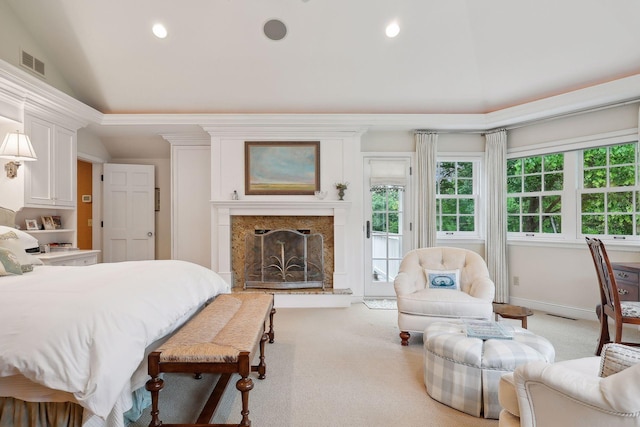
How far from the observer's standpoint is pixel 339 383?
238cm

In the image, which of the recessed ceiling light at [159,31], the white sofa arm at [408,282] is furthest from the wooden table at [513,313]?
the recessed ceiling light at [159,31]

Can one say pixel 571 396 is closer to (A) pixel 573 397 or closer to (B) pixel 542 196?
(A) pixel 573 397

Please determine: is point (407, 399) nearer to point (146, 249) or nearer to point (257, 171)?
point (257, 171)

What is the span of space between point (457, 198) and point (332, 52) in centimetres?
287

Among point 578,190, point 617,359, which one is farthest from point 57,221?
point 578,190

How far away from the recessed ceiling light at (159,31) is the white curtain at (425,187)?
3.58 meters

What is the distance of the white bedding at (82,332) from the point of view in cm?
139

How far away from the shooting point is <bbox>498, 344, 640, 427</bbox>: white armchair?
1048 millimetres

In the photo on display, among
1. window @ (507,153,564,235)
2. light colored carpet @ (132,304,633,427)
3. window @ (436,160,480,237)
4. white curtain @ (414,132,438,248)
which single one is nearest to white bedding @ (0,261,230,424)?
light colored carpet @ (132,304,633,427)

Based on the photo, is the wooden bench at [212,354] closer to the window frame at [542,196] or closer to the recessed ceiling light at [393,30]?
the recessed ceiling light at [393,30]

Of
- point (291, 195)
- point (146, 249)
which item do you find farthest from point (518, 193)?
point (146, 249)

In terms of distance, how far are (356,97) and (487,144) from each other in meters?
2.11

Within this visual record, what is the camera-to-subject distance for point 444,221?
5.13 metres

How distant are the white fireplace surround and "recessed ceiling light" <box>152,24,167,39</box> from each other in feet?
7.01
